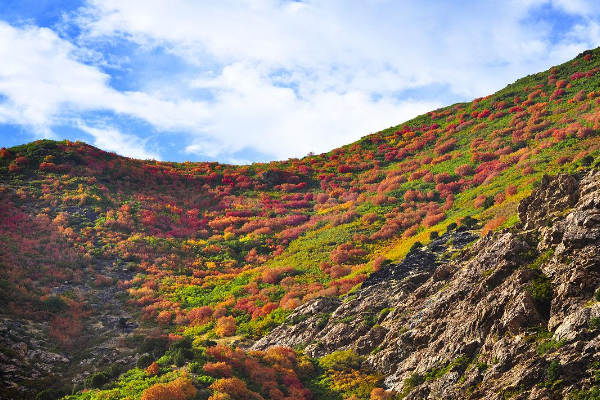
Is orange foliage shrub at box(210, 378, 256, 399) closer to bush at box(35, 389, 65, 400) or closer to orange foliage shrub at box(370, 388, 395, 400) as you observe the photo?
orange foliage shrub at box(370, 388, 395, 400)

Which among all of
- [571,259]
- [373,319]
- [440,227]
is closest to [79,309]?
[373,319]

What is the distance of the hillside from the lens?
22.4 metres

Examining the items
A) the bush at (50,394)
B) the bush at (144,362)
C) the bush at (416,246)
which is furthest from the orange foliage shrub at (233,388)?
the bush at (416,246)

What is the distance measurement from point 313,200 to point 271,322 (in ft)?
125

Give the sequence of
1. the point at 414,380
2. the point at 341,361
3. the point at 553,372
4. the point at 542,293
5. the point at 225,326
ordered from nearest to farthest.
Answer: the point at 553,372 < the point at 542,293 < the point at 414,380 < the point at 341,361 < the point at 225,326

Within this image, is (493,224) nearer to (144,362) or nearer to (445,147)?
(144,362)

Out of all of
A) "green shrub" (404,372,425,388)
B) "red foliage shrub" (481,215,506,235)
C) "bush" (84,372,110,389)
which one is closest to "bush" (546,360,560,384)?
"green shrub" (404,372,425,388)

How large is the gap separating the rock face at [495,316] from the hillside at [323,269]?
0.32 ft

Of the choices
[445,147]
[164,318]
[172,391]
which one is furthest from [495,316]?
[445,147]

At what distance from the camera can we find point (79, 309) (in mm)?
39781

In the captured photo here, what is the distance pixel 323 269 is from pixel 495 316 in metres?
25.2

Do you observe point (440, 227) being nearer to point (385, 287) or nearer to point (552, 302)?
point (385, 287)

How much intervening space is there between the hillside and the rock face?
0.10m

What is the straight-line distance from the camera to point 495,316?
73.9ft
